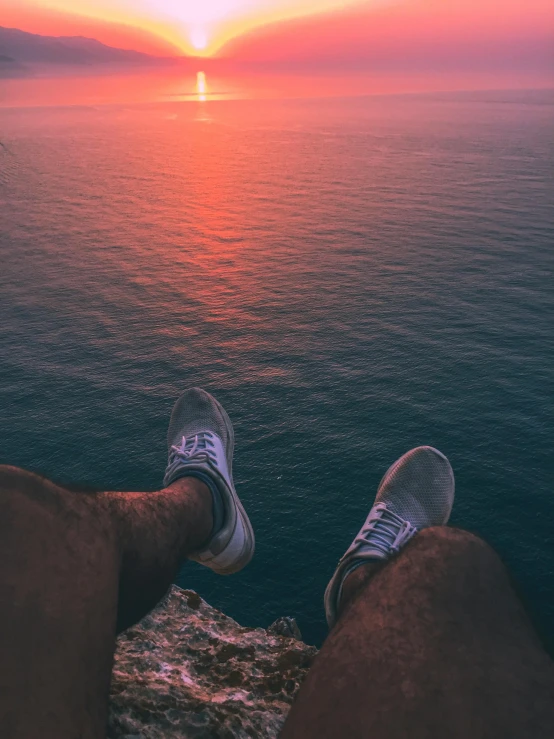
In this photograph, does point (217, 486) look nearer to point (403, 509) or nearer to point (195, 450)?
point (195, 450)

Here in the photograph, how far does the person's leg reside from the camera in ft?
8.21

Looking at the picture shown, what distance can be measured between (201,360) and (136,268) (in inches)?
965

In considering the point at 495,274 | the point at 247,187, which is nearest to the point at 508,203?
the point at 495,274

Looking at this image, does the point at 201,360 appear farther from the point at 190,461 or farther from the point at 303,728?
the point at 303,728

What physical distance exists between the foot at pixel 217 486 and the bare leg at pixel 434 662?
2510mm

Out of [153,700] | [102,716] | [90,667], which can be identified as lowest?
[153,700]

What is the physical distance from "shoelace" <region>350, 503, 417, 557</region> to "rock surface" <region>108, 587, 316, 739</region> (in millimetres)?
1530

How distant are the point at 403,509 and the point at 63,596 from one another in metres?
4.37

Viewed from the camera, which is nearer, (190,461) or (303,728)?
(303,728)

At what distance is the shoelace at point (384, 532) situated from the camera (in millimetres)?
5105

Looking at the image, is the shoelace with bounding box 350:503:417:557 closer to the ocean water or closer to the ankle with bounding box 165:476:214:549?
the ocean water

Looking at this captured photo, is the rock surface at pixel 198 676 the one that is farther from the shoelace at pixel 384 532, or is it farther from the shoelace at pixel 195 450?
the shoelace at pixel 195 450

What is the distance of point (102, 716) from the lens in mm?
2756

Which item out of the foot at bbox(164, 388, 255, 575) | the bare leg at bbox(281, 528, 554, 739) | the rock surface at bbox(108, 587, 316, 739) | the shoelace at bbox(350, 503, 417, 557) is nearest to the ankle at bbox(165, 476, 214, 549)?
the foot at bbox(164, 388, 255, 575)
